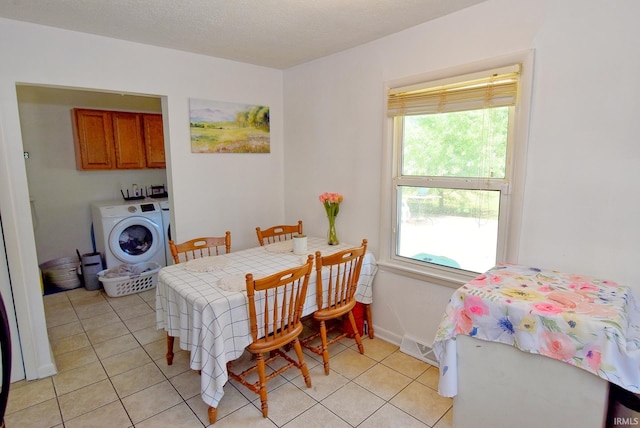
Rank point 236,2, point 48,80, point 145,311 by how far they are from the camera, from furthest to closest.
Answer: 1. point 145,311
2. point 48,80
3. point 236,2

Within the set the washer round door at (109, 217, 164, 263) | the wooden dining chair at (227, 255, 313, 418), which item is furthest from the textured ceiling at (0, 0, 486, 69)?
the washer round door at (109, 217, 164, 263)

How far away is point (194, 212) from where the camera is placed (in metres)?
3.09

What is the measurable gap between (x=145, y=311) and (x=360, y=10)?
3.19 meters

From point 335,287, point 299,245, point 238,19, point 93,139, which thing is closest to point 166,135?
point 238,19

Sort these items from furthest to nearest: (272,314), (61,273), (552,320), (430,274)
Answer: (61,273), (430,274), (272,314), (552,320)

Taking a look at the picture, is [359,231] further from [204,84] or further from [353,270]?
[204,84]

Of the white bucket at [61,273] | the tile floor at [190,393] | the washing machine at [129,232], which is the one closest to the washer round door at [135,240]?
the washing machine at [129,232]

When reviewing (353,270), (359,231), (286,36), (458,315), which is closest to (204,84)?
(286,36)

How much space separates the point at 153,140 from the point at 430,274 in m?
3.66

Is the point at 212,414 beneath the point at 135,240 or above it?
beneath

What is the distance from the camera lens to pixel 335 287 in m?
2.48

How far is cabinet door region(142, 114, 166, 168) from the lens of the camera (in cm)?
427

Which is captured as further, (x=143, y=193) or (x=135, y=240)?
(x=143, y=193)

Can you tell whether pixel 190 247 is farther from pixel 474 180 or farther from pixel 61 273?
pixel 61 273
